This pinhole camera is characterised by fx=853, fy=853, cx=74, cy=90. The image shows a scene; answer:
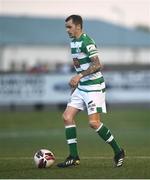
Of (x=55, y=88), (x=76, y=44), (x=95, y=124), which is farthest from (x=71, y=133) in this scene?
(x=55, y=88)

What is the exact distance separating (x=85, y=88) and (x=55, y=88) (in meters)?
20.0

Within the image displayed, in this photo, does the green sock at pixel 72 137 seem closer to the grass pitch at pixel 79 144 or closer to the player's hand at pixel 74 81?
the grass pitch at pixel 79 144

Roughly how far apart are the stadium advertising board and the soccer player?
19.5m

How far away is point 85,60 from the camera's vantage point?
46.6ft

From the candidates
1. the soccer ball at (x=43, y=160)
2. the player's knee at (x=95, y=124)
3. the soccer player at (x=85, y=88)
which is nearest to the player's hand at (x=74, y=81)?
the soccer player at (x=85, y=88)

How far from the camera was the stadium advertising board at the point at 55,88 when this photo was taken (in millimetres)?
33938

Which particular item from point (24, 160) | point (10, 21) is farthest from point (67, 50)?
point (24, 160)

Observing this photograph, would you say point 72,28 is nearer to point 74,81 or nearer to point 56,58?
point 74,81

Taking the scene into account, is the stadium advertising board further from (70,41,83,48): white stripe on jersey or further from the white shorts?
(70,41,83,48): white stripe on jersey

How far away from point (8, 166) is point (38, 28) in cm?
4969

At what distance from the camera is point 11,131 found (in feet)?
91.7

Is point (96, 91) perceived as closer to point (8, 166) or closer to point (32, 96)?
point (8, 166)

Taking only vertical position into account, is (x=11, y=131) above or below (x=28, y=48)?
below

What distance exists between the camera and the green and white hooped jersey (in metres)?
14.1
